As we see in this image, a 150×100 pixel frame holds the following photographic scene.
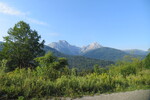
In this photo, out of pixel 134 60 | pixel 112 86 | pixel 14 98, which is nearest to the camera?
pixel 14 98

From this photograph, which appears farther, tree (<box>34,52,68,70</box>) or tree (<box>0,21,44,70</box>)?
tree (<box>0,21,44,70</box>)

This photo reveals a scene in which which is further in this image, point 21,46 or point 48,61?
point 21,46

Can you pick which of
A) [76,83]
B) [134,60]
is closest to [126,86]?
[76,83]

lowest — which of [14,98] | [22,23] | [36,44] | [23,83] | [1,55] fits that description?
[14,98]

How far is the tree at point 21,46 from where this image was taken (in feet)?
94.2

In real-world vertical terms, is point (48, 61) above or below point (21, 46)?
below

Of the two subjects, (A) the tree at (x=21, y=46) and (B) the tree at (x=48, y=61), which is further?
(A) the tree at (x=21, y=46)

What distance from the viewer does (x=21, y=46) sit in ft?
98.1

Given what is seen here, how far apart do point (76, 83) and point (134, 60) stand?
39.4 metres

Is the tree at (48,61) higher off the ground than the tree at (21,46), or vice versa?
the tree at (21,46)

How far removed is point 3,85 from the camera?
4793 millimetres

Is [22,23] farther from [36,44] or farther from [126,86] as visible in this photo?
[126,86]

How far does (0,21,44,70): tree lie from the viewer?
28719mm

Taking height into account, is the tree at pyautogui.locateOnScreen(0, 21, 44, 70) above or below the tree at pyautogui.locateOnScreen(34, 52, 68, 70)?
above
